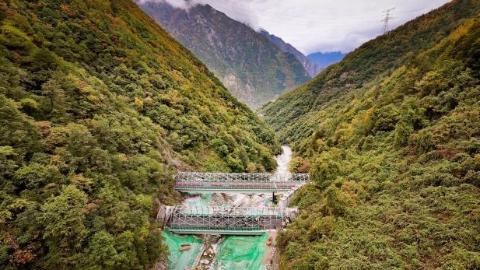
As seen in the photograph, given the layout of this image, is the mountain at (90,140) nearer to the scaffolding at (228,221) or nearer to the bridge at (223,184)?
the bridge at (223,184)

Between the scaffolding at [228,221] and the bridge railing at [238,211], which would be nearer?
the scaffolding at [228,221]

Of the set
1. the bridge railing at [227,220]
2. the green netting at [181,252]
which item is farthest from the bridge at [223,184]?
the green netting at [181,252]

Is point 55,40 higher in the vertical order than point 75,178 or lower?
higher

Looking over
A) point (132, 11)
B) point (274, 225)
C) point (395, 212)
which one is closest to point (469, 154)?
point (395, 212)

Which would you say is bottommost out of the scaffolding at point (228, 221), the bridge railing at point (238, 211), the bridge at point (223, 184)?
the scaffolding at point (228, 221)

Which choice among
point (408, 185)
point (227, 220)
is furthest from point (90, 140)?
point (408, 185)

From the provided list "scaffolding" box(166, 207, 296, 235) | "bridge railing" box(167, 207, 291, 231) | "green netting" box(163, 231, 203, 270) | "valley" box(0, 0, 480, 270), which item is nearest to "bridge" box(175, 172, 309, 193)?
"valley" box(0, 0, 480, 270)

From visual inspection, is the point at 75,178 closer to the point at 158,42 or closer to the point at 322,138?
the point at 322,138
